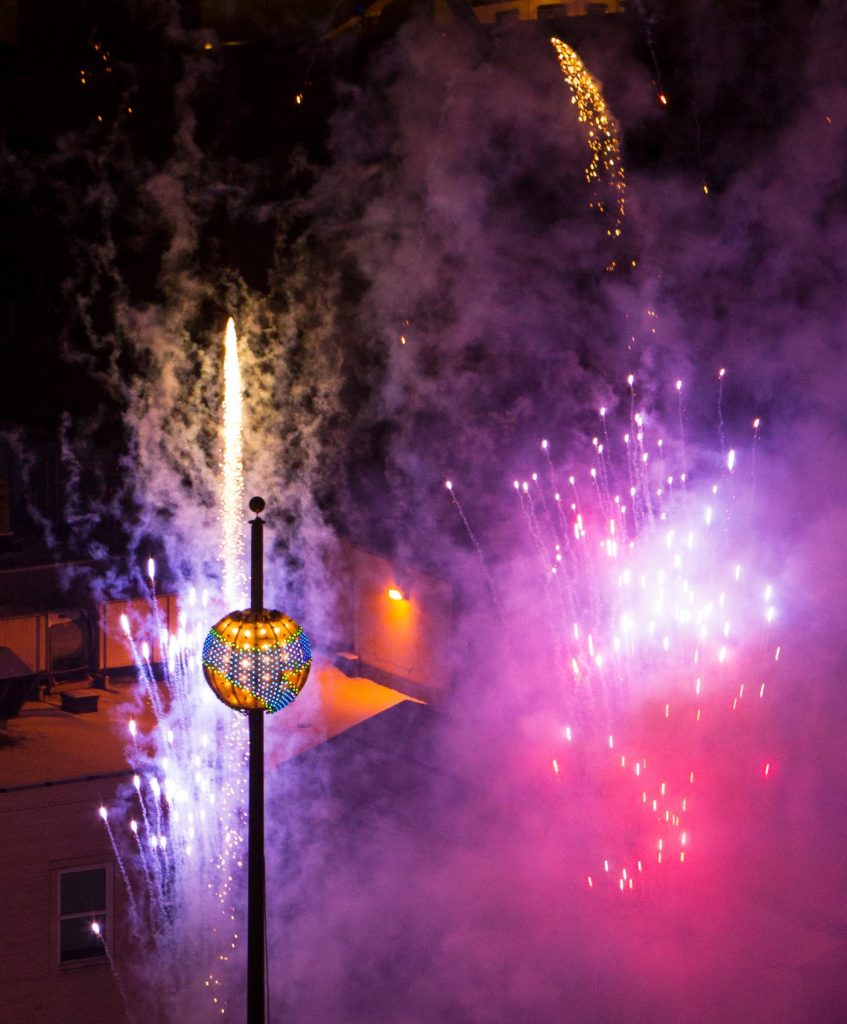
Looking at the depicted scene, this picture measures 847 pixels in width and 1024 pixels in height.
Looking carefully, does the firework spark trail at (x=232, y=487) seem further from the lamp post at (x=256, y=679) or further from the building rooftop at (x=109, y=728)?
the lamp post at (x=256, y=679)

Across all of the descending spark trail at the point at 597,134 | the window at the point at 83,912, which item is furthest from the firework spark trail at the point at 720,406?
the window at the point at 83,912

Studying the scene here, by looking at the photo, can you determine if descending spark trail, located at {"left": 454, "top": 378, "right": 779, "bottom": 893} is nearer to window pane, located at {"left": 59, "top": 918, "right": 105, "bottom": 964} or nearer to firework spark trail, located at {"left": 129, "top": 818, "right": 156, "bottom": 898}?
firework spark trail, located at {"left": 129, "top": 818, "right": 156, "bottom": 898}

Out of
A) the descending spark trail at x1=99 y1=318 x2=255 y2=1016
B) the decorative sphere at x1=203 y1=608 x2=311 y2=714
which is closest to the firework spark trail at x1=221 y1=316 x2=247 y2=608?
the descending spark trail at x1=99 y1=318 x2=255 y2=1016

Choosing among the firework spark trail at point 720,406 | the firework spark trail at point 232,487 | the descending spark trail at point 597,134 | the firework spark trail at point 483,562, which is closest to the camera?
the firework spark trail at point 720,406

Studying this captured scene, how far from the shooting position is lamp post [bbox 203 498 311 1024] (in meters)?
4.18

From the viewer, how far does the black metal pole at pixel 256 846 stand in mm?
4156

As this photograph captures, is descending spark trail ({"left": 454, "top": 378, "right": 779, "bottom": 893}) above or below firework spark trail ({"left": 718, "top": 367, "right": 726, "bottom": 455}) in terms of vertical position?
below

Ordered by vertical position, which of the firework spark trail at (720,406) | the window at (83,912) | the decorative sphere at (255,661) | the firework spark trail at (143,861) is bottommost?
the window at (83,912)

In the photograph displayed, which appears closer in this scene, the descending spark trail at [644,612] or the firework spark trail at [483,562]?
the descending spark trail at [644,612]

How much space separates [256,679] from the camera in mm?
4262

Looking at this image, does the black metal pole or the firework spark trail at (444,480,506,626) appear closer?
the black metal pole

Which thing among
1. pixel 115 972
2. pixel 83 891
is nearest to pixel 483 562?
pixel 83 891

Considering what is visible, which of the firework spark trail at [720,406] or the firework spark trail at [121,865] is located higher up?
the firework spark trail at [720,406]

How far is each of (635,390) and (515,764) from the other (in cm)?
310
